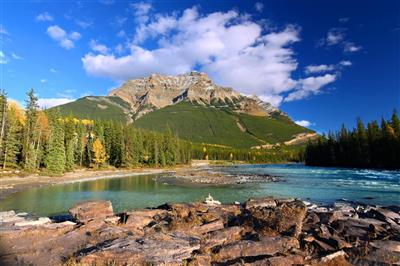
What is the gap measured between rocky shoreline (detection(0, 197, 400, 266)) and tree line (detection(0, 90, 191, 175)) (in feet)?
190

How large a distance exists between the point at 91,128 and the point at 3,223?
106 m

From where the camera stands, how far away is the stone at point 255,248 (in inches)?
579

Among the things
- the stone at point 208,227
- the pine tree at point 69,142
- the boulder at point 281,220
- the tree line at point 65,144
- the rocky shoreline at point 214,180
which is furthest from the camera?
the pine tree at point 69,142

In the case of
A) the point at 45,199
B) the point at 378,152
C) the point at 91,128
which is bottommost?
the point at 45,199

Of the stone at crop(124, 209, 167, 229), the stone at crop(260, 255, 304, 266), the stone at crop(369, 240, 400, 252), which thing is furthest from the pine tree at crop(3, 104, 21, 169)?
the stone at crop(369, 240, 400, 252)

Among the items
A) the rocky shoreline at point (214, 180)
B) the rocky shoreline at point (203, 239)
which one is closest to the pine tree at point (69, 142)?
the rocky shoreline at point (214, 180)

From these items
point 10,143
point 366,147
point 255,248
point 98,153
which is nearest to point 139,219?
point 255,248

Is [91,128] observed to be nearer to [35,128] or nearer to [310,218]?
[35,128]

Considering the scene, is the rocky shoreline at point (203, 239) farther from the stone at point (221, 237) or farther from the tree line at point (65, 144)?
the tree line at point (65, 144)

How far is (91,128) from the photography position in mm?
125625

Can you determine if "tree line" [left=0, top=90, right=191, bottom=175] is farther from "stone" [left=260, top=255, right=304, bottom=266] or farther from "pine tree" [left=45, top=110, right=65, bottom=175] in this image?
"stone" [left=260, top=255, right=304, bottom=266]

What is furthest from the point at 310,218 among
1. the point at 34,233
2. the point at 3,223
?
the point at 3,223

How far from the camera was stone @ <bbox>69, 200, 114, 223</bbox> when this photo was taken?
23.1 m

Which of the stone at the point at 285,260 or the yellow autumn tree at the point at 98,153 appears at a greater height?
the yellow autumn tree at the point at 98,153
